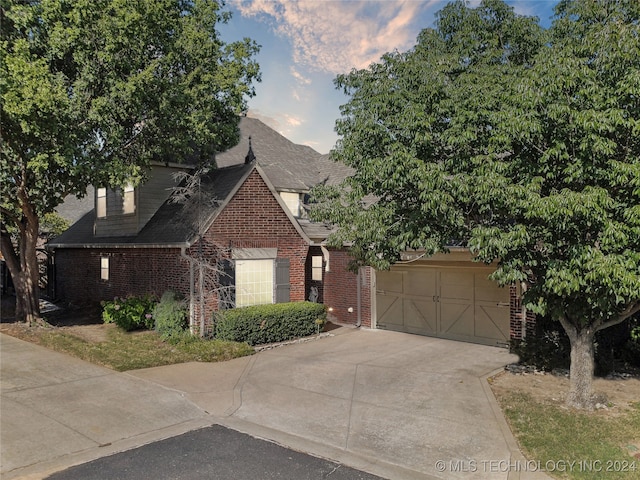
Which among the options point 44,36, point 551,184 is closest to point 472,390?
point 551,184

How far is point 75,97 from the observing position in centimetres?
1152

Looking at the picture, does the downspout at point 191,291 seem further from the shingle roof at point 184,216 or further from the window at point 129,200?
the window at point 129,200

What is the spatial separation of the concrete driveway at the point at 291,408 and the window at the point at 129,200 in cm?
583

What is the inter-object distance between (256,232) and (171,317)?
3563mm

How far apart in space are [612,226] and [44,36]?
13225 mm

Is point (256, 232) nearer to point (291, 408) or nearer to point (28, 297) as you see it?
point (291, 408)

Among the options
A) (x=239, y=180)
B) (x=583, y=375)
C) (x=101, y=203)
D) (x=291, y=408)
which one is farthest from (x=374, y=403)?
(x=101, y=203)

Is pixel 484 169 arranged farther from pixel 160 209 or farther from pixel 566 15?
pixel 160 209

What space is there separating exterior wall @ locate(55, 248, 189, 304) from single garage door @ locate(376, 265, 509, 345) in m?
6.56

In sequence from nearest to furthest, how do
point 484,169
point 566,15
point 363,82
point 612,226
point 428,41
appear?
point 612,226 → point 484,169 → point 566,15 → point 363,82 → point 428,41

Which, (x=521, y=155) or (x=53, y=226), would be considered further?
(x=53, y=226)

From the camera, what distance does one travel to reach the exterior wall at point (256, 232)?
1362 cm

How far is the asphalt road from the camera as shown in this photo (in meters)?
5.70

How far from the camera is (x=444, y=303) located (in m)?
14.0
